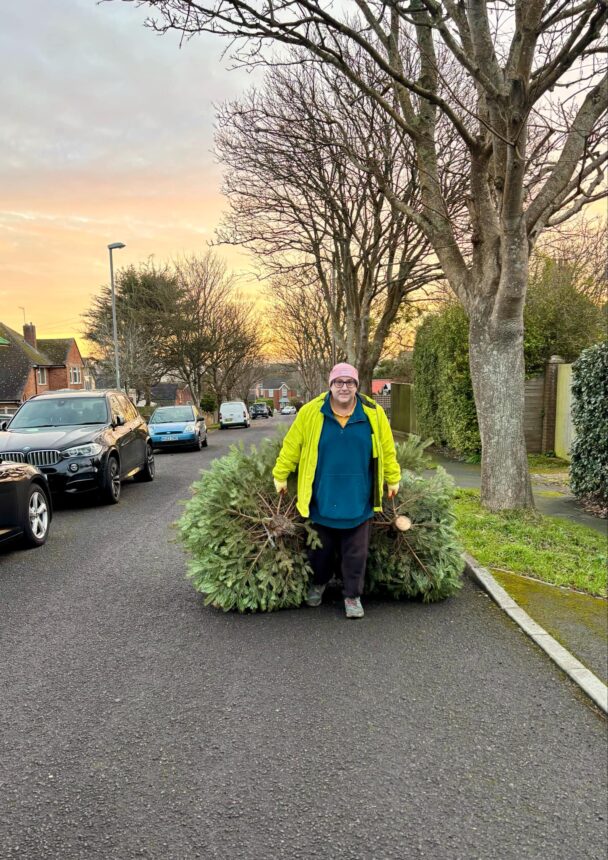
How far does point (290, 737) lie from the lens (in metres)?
2.97

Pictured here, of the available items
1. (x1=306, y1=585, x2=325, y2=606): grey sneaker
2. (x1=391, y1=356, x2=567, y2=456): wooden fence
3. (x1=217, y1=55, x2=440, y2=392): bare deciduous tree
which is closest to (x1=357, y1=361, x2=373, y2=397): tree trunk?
(x1=217, y1=55, x2=440, y2=392): bare deciduous tree

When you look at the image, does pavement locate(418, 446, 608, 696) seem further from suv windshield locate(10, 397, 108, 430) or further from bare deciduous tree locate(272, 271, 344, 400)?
bare deciduous tree locate(272, 271, 344, 400)

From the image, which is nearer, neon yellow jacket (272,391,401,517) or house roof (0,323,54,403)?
neon yellow jacket (272,391,401,517)

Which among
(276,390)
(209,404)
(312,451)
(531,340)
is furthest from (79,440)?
(276,390)

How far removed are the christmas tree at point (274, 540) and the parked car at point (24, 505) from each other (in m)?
2.51

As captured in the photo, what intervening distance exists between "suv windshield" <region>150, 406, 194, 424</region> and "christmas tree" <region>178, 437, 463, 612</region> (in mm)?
15790

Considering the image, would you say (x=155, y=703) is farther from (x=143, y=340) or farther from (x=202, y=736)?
(x=143, y=340)

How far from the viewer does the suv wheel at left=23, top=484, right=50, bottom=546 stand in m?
6.66

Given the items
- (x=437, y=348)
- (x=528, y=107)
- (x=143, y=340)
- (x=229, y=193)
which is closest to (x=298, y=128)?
(x=229, y=193)

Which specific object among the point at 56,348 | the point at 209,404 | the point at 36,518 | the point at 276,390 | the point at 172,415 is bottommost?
the point at 209,404

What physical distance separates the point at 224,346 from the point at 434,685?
43.4 m

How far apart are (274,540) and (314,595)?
0.57 m

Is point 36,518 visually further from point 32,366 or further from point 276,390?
point 276,390

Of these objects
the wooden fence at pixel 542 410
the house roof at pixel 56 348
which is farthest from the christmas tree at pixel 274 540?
the house roof at pixel 56 348
